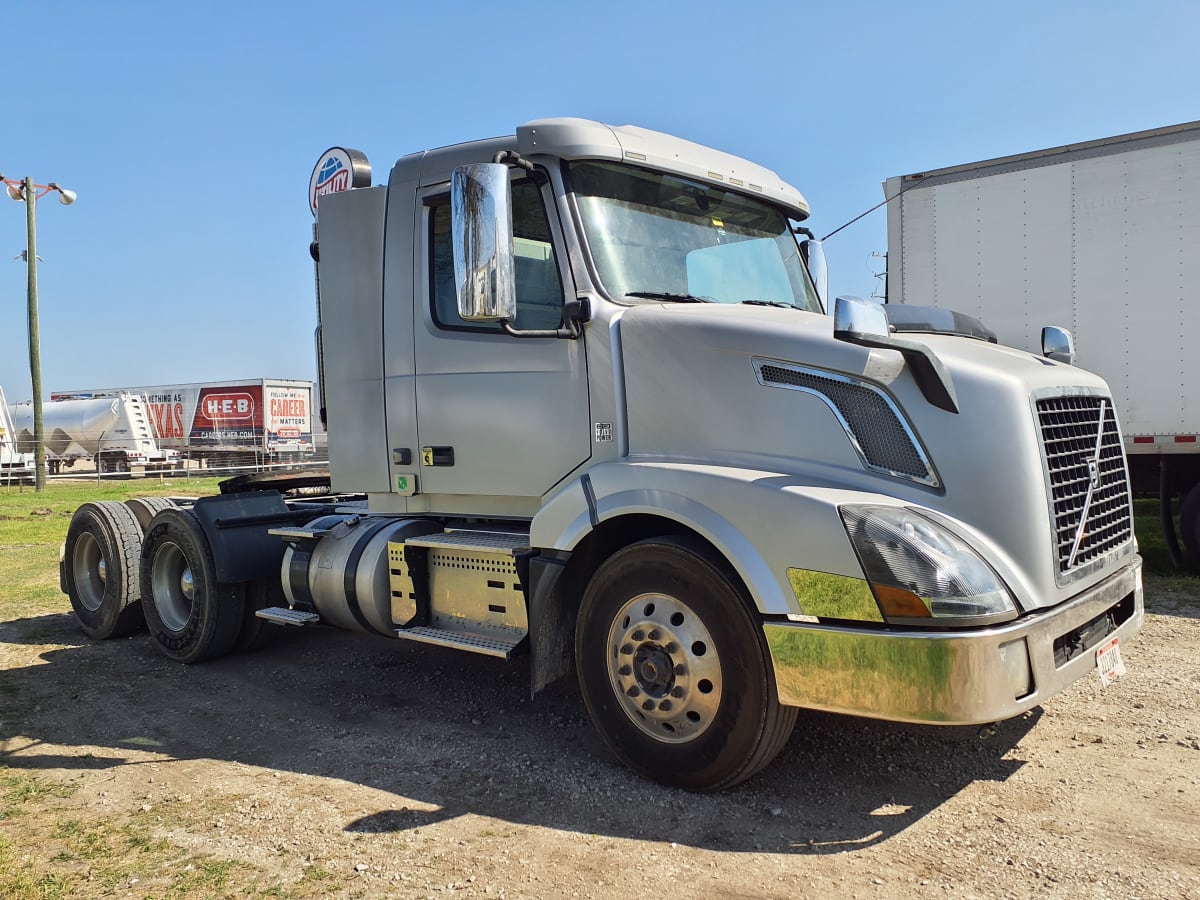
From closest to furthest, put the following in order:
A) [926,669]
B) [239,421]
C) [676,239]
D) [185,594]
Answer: [926,669]
[676,239]
[185,594]
[239,421]

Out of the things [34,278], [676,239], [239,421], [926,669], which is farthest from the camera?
[239,421]

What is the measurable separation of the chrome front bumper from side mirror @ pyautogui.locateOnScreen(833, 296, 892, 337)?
110 centimetres

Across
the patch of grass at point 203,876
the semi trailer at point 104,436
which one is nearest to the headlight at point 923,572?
the patch of grass at point 203,876

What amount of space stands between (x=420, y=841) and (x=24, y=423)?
1819 inches

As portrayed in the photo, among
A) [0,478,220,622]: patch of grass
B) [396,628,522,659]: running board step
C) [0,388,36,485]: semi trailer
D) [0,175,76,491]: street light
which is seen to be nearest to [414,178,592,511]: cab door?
[396,628,522,659]: running board step

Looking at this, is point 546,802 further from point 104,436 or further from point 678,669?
point 104,436

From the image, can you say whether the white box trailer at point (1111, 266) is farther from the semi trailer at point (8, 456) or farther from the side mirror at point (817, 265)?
the semi trailer at point (8, 456)

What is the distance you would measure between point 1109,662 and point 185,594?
5783 millimetres

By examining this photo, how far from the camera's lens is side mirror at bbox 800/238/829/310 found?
539 cm

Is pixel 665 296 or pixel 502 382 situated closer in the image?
pixel 665 296

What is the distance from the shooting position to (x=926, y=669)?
10.4 ft

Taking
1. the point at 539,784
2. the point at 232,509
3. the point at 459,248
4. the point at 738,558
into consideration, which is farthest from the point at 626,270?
the point at 232,509

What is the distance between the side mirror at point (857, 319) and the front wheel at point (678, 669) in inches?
41.1

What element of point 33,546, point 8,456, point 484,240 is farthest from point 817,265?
point 8,456
